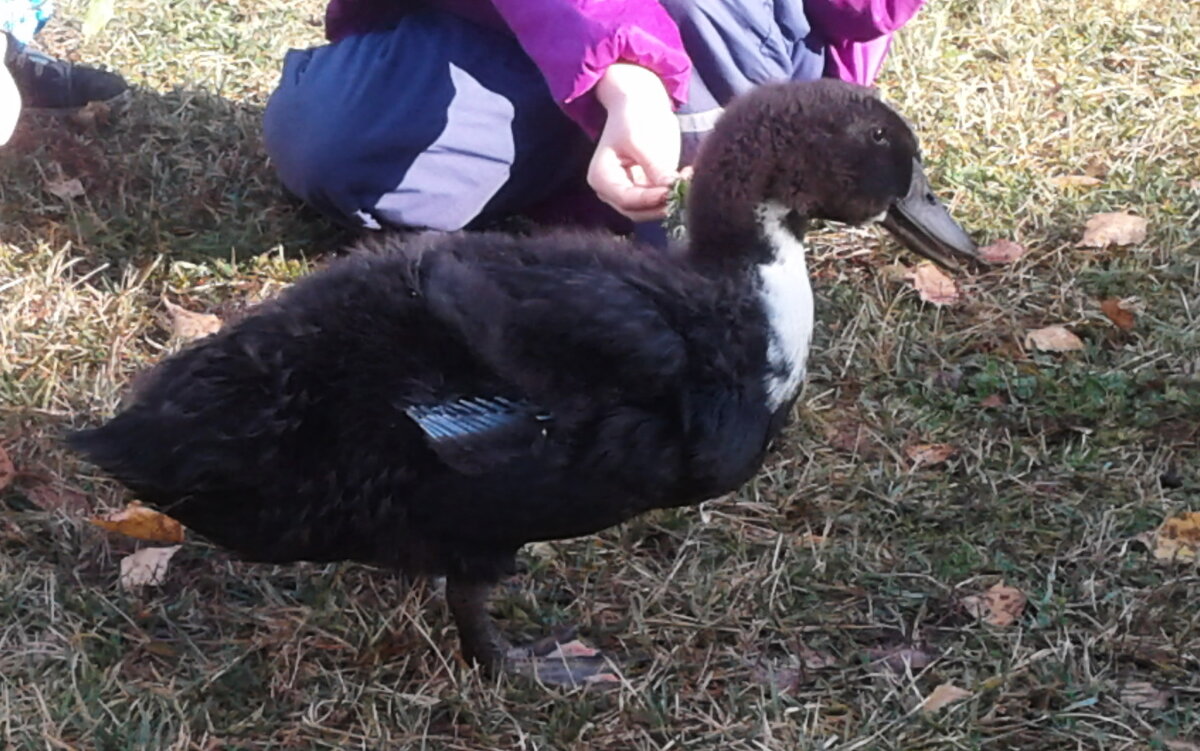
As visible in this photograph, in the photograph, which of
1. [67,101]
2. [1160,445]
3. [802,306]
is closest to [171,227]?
[67,101]

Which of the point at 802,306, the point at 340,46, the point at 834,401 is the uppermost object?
the point at 802,306

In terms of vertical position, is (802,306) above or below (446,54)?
above

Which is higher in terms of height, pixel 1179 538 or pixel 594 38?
pixel 594 38

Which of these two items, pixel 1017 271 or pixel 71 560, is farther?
pixel 1017 271

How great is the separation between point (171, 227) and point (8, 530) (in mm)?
1345

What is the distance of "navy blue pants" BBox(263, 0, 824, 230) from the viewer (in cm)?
396

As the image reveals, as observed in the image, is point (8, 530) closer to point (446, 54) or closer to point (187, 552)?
point (187, 552)

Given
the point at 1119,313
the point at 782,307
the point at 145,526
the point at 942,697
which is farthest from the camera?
the point at 1119,313

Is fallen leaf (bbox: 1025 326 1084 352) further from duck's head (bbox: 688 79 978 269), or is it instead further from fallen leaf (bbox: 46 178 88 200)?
fallen leaf (bbox: 46 178 88 200)

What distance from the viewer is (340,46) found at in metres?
4.19

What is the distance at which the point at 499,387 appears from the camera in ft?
7.90

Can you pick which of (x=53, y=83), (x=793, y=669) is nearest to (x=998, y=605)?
(x=793, y=669)

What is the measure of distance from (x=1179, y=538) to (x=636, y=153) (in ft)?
4.35

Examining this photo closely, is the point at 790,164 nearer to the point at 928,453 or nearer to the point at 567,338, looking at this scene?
the point at 567,338
